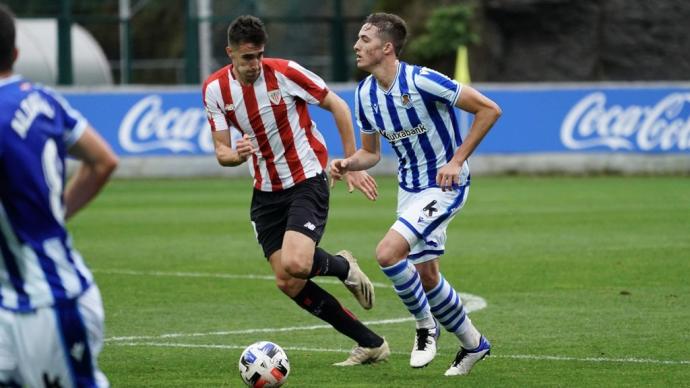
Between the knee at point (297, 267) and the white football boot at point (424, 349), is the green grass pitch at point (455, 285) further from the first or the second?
the knee at point (297, 267)

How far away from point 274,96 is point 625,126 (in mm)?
17919

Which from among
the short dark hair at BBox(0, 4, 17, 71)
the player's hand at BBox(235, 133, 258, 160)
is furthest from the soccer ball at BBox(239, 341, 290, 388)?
the short dark hair at BBox(0, 4, 17, 71)

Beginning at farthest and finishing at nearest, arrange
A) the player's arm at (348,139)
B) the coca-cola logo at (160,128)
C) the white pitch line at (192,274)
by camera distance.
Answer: the coca-cola logo at (160,128) < the white pitch line at (192,274) < the player's arm at (348,139)

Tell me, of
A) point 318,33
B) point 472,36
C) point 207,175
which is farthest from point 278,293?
point 318,33

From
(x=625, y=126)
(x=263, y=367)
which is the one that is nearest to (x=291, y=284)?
(x=263, y=367)

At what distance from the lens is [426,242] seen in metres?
8.19

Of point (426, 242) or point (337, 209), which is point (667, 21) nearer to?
point (337, 209)

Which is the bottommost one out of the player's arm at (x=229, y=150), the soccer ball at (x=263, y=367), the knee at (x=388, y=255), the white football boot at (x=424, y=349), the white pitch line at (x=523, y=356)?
the white pitch line at (x=523, y=356)

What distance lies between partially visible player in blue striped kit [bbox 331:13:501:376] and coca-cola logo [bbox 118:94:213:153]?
55.7ft

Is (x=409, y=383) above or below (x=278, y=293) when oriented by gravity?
above

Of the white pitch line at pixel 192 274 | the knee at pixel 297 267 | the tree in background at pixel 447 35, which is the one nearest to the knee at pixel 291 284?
the knee at pixel 297 267

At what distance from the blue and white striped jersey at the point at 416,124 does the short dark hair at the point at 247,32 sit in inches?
30.1

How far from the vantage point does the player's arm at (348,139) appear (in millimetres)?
8359

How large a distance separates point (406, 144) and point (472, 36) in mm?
26745
